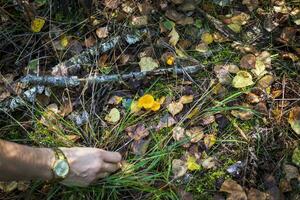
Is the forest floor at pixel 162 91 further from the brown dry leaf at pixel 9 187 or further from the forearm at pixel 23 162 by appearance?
the forearm at pixel 23 162

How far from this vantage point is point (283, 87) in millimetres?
2502

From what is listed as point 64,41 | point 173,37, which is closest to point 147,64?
point 173,37

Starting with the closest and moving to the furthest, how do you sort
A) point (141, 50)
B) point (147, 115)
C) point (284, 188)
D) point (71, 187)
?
1. point (284, 188)
2. point (71, 187)
3. point (147, 115)
4. point (141, 50)

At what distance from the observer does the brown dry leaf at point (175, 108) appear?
250 cm

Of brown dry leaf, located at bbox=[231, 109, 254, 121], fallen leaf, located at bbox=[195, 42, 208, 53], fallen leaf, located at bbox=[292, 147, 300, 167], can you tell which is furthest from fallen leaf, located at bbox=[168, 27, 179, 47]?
fallen leaf, located at bbox=[292, 147, 300, 167]

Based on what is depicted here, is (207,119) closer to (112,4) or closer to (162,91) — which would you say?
(162,91)

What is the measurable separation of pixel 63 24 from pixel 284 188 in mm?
1651

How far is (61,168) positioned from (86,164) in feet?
0.43

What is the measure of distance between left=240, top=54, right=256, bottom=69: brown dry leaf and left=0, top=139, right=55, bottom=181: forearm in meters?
1.19

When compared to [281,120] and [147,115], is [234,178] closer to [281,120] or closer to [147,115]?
[281,120]

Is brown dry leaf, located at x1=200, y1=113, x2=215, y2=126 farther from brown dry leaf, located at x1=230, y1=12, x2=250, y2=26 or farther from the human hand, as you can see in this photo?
brown dry leaf, located at x1=230, y1=12, x2=250, y2=26

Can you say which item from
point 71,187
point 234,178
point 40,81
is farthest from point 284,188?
point 40,81

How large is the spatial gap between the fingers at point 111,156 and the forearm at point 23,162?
0.27m

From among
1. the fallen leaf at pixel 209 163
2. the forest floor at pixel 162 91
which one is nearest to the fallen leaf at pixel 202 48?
the forest floor at pixel 162 91
